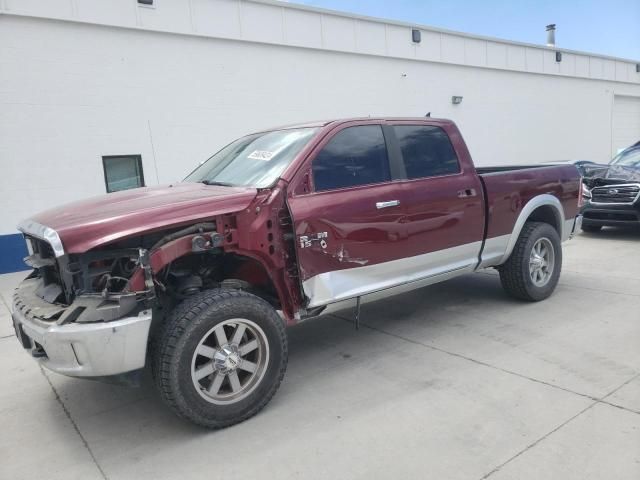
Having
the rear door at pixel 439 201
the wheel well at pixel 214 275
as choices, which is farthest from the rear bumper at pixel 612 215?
the wheel well at pixel 214 275

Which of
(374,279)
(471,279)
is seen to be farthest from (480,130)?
(374,279)

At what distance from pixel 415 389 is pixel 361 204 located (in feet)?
4.70

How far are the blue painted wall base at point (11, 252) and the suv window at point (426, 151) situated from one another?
7.11 m

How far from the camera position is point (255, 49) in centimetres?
1084

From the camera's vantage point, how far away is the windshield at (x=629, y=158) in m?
9.61

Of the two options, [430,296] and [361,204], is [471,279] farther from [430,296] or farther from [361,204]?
[361,204]

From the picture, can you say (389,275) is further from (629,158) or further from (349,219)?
(629,158)

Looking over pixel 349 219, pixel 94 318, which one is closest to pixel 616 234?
pixel 349 219

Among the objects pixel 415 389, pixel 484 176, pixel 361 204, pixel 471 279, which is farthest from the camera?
pixel 471 279

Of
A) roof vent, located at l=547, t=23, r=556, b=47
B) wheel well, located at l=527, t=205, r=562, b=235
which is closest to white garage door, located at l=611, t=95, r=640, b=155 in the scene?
roof vent, located at l=547, t=23, r=556, b=47

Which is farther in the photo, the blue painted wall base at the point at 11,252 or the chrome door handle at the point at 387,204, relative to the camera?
the blue painted wall base at the point at 11,252

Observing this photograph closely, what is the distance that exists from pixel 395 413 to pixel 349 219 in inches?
55.6

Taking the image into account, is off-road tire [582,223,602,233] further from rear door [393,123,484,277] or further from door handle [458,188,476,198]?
door handle [458,188,476,198]

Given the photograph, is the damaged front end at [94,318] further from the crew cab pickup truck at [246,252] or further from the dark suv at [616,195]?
the dark suv at [616,195]
